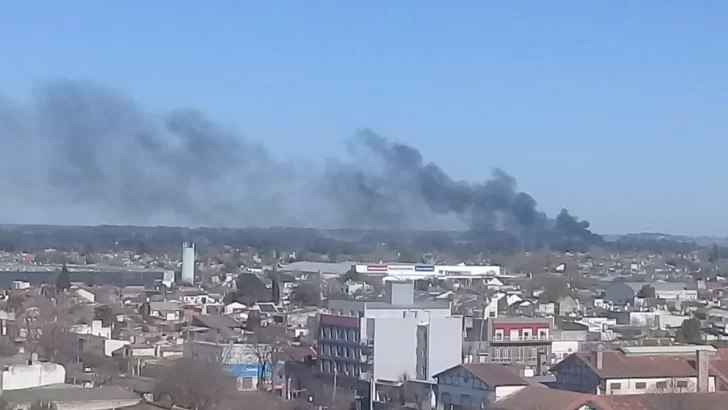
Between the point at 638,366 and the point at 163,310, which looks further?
the point at 163,310

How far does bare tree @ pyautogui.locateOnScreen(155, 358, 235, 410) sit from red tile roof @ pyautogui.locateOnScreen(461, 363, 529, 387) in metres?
3.68

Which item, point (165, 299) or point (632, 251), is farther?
point (632, 251)

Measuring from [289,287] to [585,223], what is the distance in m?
39.6

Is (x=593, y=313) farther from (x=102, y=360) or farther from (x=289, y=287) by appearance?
(x=102, y=360)

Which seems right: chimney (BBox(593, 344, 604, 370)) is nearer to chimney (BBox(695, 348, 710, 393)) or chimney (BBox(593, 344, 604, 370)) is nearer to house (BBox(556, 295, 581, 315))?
chimney (BBox(695, 348, 710, 393))

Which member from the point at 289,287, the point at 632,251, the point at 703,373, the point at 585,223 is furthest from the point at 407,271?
the point at 632,251

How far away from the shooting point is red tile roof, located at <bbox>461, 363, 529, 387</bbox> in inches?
712

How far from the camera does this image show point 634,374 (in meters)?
18.5

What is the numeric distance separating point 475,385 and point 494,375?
33 centimetres

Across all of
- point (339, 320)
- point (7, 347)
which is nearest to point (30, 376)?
point (7, 347)

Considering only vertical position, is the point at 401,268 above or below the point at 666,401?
above

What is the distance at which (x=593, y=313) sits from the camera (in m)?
38.4

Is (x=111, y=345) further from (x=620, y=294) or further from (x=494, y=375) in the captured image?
(x=620, y=294)

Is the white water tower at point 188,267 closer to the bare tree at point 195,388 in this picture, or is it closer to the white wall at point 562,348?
the white wall at point 562,348
